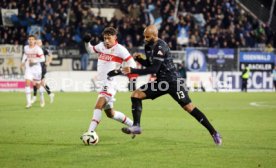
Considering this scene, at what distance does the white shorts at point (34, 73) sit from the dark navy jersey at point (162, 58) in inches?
428

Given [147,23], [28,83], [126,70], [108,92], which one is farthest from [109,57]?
[147,23]

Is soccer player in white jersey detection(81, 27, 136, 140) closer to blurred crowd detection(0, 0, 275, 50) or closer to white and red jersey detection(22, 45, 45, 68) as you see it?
white and red jersey detection(22, 45, 45, 68)

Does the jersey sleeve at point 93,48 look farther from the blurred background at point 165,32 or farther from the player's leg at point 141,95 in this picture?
the blurred background at point 165,32

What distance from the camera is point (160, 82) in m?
11.2

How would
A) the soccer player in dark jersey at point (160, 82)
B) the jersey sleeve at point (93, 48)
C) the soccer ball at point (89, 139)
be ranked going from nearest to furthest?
1. the soccer ball at point (89, 139)
2. the soccer player in dark jersey at point (160, 82)
3. the jersey sleeve at point (93, 48)

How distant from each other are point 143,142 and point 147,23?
23288mm

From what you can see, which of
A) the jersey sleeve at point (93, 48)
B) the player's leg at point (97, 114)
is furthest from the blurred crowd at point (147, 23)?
the player's leg at point (97, 114)

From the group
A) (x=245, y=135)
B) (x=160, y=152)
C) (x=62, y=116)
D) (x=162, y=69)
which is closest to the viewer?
(x=160, y=152)

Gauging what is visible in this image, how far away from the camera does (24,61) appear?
21.5m

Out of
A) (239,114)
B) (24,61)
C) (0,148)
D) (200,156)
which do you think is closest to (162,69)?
(200,156)

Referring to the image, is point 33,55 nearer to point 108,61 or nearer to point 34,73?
point 34,73

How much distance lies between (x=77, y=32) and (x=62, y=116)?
53.4 feet

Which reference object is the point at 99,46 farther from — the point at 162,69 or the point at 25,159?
the point at 25,159

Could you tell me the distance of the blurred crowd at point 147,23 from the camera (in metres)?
32.7
